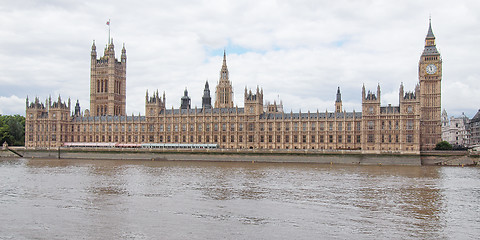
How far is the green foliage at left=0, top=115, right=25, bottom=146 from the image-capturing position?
424 feet

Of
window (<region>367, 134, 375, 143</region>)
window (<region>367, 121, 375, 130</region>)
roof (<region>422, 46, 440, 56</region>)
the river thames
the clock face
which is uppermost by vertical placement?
roof (<region>422, 46, 440, 56</region>)

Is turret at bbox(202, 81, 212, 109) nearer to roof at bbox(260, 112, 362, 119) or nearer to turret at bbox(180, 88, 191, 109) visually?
turret at bbox(180, 88, 191, 109)

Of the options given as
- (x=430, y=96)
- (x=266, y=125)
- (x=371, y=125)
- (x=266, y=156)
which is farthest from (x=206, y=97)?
(x=430, y=96)

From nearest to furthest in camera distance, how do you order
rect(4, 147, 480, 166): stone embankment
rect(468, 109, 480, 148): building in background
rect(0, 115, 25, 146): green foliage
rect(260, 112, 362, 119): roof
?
1. rect(4, 147, 480, 166): stone embankment
2. rect(260, 112, 362, 119): roof
3. rect(0, 115, 25, 146): green foliage
4. rect(468, 109, 480, 148): building in background

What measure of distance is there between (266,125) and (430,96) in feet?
129

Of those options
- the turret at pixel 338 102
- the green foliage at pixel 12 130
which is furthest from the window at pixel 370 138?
the green foliage at pixel 12 130

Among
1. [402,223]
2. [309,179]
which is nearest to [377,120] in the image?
[309,179]

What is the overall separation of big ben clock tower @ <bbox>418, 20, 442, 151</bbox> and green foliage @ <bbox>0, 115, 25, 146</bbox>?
10613 cm

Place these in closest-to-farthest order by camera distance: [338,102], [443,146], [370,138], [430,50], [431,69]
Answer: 1. [443,146]
2. [370,138]
3. [431,69]
4. [430,50]
5. [338,102]

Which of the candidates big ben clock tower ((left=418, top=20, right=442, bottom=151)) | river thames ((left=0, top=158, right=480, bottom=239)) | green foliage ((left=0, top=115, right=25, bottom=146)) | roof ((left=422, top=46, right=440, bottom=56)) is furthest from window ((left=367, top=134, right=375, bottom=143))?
green foliage ((left=0, top=115, right=25, bottom=146))

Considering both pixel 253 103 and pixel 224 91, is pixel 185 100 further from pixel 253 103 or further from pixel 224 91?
pixel 253 103

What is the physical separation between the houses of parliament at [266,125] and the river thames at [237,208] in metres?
41.1

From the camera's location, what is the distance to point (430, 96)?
113125 millimetres

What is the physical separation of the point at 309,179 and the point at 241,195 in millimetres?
17769
